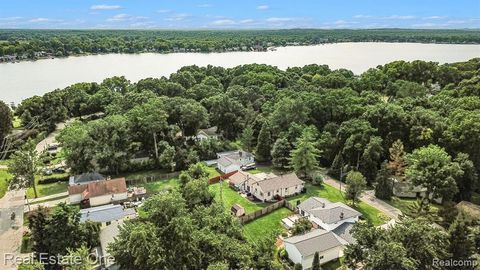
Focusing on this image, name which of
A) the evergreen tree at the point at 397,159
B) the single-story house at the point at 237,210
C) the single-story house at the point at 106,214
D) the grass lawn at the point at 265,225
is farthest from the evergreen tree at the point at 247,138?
the single-story house at the point at 106,214

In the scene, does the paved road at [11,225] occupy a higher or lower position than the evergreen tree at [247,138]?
lower

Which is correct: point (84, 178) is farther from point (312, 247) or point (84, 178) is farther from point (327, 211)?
point (312, 247)

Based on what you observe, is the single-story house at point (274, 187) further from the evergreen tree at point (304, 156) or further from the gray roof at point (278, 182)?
the evergreen tree at point (304, 156)

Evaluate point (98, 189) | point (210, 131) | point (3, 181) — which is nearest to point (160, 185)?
point (98, 189)

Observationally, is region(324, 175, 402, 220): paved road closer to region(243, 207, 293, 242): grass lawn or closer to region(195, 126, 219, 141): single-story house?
region(243, 207, 293, 242): grass lawn

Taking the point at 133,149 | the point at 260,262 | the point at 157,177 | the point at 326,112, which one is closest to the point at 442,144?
the point at 326,112

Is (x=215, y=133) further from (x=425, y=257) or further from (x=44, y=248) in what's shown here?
(x=425, y=257)

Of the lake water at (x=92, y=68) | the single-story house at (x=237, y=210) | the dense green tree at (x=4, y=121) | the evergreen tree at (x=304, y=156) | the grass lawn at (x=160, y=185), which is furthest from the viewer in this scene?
the lake water at (x=92, y=68)
